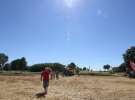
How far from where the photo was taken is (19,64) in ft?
469

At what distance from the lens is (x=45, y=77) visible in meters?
25.0

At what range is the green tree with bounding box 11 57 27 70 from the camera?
143m

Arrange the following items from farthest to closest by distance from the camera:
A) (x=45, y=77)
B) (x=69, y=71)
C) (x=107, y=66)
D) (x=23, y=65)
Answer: (x=107, y=66) < (x=23, y=65) < (x=69, y=71) < (x=45, y=77)

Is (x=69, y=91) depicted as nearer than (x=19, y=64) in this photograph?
Yes

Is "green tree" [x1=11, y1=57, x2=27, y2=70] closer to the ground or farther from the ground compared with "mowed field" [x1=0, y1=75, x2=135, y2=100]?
farther from the ground

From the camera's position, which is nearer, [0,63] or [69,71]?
[69,71]

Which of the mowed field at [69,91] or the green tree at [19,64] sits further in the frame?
the green tree at [19,64]

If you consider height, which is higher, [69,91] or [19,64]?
[19,64]

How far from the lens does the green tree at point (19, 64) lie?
468 ft

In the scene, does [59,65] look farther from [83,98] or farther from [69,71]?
[83,98]

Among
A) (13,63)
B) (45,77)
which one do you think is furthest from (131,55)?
(45,77)

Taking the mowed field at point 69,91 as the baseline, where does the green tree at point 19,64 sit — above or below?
above

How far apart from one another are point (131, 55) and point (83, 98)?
299ft

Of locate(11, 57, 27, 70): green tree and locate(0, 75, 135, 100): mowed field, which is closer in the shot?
locate(0, 75, 135, 100): mowed field
